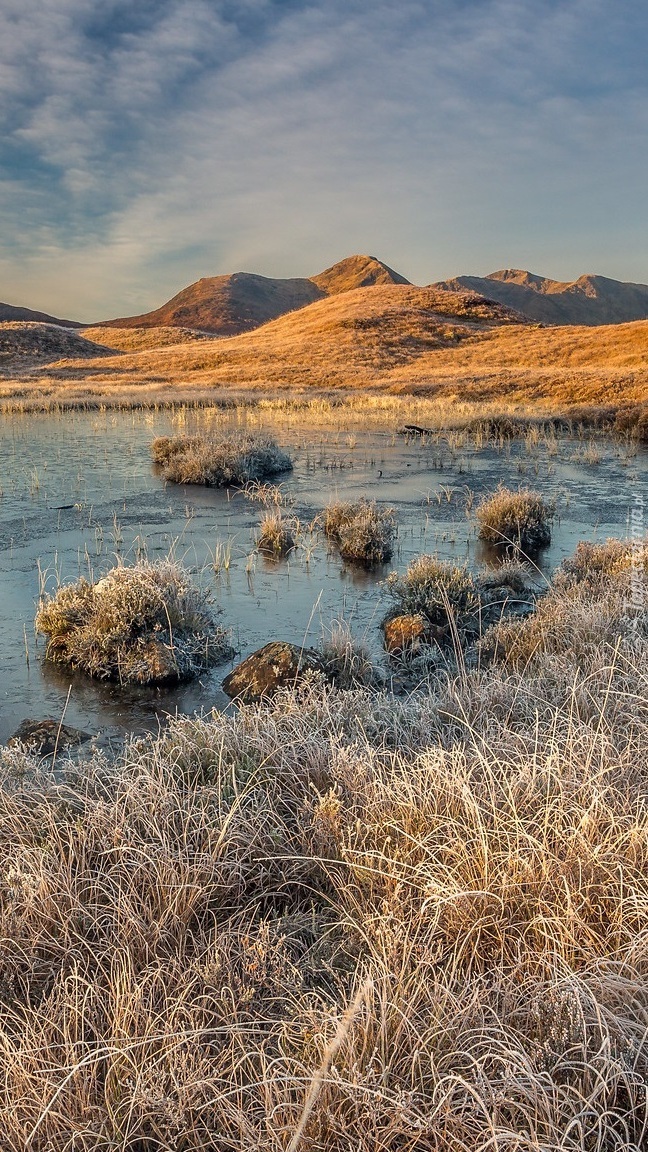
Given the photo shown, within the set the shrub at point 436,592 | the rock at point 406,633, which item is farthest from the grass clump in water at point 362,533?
the rock at point 406,633

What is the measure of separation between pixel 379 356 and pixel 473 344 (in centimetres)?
783

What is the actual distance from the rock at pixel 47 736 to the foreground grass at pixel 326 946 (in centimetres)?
69

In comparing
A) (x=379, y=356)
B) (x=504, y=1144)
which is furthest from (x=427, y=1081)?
(x=379, y=356)

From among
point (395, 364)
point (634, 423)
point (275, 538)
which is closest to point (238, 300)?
point (395, 364)

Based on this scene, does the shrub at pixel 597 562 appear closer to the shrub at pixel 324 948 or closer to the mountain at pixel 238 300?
the shrub at pixel 324 948

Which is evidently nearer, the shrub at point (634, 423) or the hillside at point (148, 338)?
the shrub at point (634, 423)

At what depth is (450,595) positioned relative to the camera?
24.4 ft

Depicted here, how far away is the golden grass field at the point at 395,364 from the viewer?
3098 cm

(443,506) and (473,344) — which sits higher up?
(473,344)

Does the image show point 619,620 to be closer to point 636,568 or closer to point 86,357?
point 636,568

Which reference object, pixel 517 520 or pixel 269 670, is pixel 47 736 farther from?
pixel 517 520

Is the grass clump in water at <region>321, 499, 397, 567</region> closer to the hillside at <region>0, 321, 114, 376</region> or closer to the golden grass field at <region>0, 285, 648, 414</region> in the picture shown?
the golden grass field at <region>0, 285, 648, 414</region>

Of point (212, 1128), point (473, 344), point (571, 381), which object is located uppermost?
point (473, 344)

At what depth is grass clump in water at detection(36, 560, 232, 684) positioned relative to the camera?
627 centimetres
